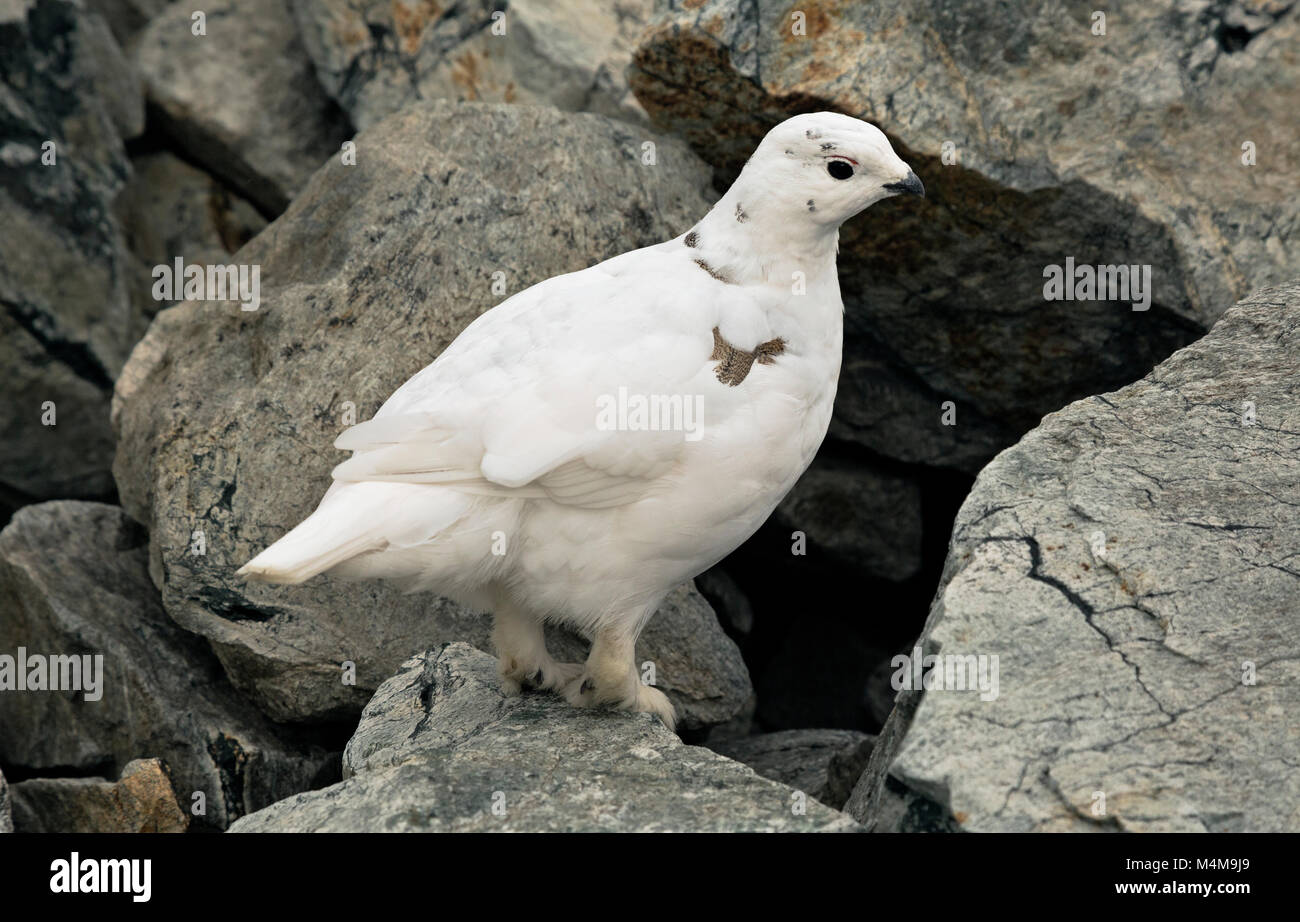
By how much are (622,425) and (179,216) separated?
5.71 metres

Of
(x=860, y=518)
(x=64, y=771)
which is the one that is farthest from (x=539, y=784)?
(x=860, y=518)

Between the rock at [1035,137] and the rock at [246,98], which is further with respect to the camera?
the rock at [246,98]

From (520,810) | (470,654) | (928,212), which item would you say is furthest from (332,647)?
(928,212)

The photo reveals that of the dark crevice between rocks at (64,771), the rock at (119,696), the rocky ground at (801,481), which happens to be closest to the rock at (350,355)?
the rocky ground at (801,481)

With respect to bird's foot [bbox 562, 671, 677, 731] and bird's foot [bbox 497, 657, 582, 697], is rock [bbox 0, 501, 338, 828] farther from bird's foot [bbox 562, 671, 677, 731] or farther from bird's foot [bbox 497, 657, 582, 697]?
bird's foot [bbox 562, 671, 677, 731]

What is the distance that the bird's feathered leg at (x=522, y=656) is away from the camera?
5.07m

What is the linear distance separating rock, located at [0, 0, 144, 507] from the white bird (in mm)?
3817

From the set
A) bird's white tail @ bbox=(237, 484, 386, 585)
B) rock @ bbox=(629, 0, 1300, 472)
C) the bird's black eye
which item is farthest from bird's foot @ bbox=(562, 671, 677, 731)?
rock @ bbox=(629, 0, 1300, 472)

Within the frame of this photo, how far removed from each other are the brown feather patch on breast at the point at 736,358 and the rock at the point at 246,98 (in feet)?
16.1

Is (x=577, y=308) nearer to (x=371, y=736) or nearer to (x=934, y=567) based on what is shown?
(x=371, y=736)

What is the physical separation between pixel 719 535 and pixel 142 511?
Result: 3009 mm

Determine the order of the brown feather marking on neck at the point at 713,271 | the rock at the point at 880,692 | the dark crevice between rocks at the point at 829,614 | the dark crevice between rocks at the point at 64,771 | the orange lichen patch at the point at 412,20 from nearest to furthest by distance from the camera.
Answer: the brown feather marking on neck at the point at 713,271, the dark crevice between rocks at the point at 64,771, the rock at the point at 880,692, the dark crevice between rocks at the point at 829,614, the orange lichen patch at the point at 412,20

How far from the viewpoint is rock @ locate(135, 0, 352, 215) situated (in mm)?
8984

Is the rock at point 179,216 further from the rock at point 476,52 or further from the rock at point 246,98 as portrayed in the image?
the rock at point 476,52
